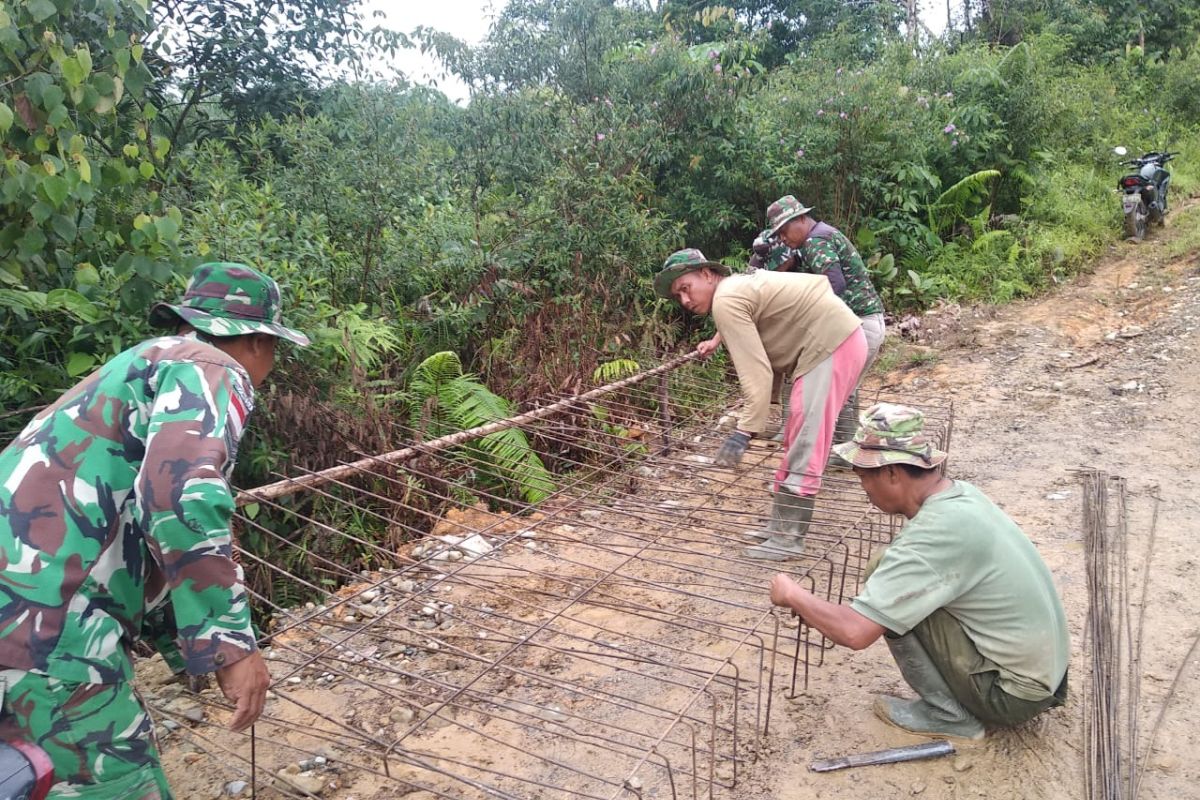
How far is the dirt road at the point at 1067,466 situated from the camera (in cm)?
221

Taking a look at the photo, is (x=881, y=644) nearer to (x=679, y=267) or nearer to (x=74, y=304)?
(x=679, y=267)

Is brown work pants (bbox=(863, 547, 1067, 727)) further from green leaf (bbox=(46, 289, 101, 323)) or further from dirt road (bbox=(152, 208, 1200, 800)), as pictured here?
green leaf (bbox=(46, 289, 101, 323))

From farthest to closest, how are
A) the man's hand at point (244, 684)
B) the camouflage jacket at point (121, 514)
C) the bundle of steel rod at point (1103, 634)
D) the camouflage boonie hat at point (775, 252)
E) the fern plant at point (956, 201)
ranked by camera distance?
the fern plant at point (956, 201) < the camouflage boonie hat at point (775, 252) < the bundle of steel rod at point (1103, 634) < the man's hand at point (244, 684) < the camouflage jacket at point (121, 514)

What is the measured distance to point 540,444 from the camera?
4832 mm

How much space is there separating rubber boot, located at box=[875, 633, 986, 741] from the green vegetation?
180 cm

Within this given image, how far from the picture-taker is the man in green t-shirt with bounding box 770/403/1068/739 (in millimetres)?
1962

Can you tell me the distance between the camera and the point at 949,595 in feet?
6.53

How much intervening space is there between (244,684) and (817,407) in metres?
2.53

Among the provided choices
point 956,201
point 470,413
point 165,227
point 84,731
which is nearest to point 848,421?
point 470,413

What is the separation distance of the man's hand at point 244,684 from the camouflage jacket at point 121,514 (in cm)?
3

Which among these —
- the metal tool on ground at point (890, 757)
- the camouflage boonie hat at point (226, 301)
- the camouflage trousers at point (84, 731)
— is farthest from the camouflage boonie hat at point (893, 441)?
the camouflage trousers at point (84, 731)

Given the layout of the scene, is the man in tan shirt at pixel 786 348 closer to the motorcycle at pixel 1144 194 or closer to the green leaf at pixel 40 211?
the green leaf at pixel 40 211

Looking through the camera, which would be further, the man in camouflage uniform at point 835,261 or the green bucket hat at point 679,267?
the man in camouflage uniform at point 835,261

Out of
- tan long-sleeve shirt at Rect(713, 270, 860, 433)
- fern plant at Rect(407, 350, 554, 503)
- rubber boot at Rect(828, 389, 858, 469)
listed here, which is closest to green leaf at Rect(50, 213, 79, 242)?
fern plant at Rect(407, 350, 554, 503)
